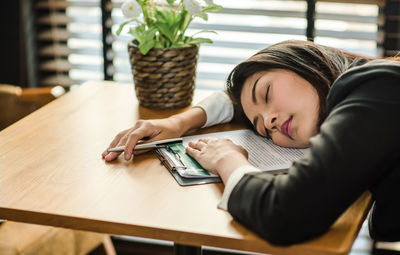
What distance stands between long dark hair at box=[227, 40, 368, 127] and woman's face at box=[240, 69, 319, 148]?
2 cm

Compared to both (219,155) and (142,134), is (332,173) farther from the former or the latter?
(142,134)

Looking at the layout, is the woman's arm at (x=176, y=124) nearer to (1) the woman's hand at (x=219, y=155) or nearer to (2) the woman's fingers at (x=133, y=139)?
(2) the woman's fingers at (x=133, y=139)

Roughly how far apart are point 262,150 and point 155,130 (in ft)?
0.97

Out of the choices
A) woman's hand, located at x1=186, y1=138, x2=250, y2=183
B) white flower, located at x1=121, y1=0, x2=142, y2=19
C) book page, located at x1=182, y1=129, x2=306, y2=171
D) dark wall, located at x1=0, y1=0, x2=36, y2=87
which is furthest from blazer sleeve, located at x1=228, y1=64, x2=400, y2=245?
dark wall, located at x1=0, y1=0, x2=36, y2=87

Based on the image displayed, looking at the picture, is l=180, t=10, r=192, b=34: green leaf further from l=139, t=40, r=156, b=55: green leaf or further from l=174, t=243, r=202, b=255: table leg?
l=174, t=243, r=202, b=255: table leg

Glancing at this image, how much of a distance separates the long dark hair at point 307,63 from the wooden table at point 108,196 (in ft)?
0.79

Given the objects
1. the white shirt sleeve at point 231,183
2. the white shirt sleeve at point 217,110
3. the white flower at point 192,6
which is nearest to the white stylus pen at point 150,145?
the white shirt sleeve at point 217,110

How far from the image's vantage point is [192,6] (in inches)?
61.6

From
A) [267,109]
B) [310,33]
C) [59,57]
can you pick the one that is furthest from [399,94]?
[59,57]

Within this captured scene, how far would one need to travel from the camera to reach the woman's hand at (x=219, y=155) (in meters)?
1.09

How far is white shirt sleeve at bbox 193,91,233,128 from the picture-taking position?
5.02ft

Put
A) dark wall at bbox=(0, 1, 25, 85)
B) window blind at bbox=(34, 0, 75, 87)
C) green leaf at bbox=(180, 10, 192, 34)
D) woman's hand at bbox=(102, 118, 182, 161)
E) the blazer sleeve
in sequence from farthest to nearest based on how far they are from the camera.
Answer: window blind at bbox=(34, 0, 75, 87)
dark wall at bbox=(0, 1, 25, 85)
green leaf at bbox=(180, 10, 192, 34)
woman's hand at bbox=(102, 118, 182, 161)
the blazer sleeve

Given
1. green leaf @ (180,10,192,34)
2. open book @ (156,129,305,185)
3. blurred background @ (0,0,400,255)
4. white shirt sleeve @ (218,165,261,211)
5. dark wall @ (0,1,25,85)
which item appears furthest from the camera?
dark wall @ (0,1,25,85)

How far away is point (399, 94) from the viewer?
945 millimetres
